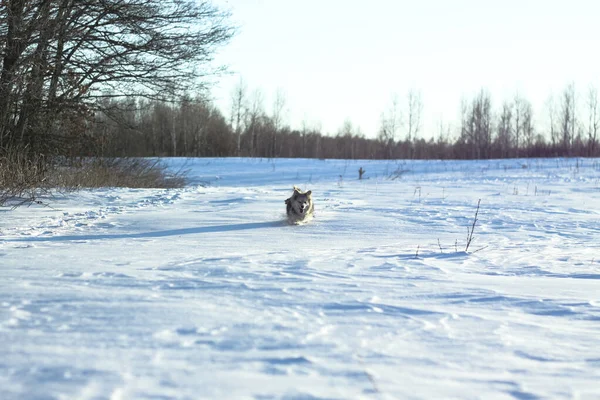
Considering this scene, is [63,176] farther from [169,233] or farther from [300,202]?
[300,202]

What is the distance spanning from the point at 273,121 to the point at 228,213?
42407 millimetres

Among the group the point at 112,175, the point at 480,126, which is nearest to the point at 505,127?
the point at 480,126

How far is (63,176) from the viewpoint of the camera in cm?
1096

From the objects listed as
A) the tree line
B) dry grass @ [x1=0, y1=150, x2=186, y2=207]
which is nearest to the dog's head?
dry grass @ [x1=0, y1=150, x2=186, y2=207]

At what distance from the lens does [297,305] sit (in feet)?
9.97

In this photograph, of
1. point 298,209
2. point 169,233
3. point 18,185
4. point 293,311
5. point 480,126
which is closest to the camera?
point 293,311

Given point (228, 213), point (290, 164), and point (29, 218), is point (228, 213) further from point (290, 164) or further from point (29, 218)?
point (290, 164)

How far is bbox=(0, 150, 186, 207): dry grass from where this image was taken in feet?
27.1

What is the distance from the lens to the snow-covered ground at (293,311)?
6.79 feet

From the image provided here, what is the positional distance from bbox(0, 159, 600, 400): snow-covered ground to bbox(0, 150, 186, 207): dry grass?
1.64m

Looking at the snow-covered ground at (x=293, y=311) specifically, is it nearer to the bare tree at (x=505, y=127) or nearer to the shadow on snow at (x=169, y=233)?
the shadow on snow at (x=169, y=233)

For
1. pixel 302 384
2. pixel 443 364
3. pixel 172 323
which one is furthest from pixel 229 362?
pixel 443 364

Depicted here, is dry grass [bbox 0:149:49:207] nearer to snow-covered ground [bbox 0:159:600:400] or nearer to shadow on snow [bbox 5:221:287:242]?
snow-covered ground [bbox 0:159:600:400]

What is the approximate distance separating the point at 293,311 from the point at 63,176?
944cm
